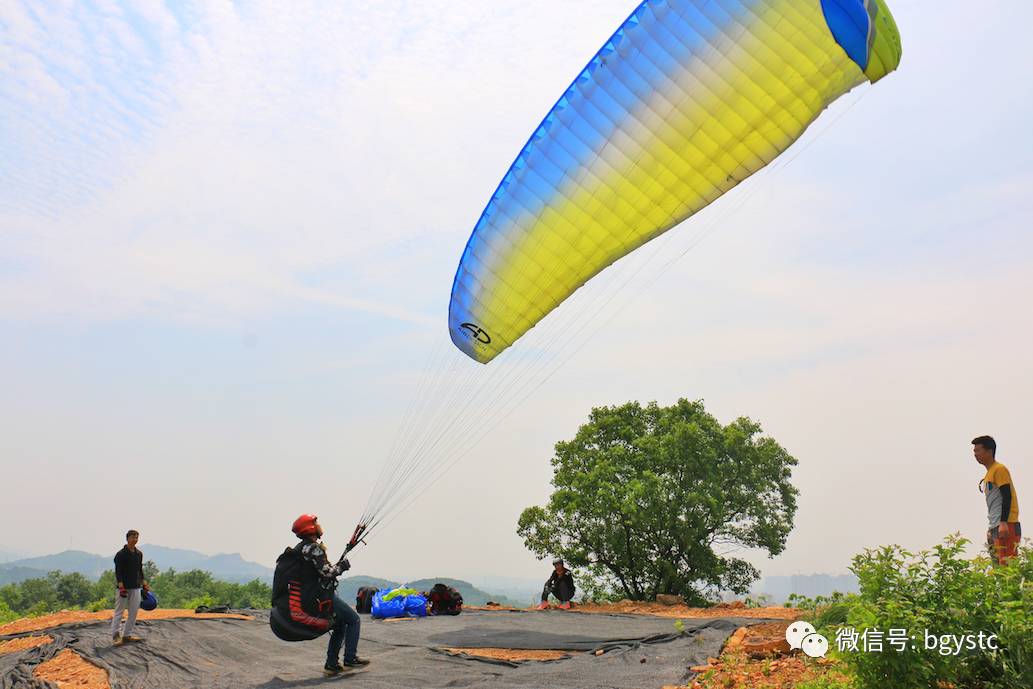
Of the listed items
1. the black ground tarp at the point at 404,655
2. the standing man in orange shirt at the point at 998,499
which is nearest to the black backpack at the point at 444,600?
the black ground tarp at the point at 404,655

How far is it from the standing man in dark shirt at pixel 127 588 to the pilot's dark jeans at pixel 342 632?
8.76 feet

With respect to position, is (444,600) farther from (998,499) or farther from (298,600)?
(998,499)

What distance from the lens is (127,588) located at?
8.51 metres

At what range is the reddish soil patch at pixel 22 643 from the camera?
8.21 meters

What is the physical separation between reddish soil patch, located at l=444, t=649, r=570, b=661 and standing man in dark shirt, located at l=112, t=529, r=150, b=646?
357cm

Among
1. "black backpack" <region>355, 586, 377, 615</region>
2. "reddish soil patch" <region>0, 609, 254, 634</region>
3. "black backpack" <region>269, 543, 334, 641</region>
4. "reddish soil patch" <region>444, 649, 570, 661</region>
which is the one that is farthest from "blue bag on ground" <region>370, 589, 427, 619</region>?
"black backpack" <region>269, 543, 334, 641</region>

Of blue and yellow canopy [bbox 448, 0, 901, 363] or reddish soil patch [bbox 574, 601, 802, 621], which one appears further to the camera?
reddish soil patch [bbox 574, 601, 802, 621]

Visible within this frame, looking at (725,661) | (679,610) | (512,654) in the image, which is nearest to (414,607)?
(679,610)

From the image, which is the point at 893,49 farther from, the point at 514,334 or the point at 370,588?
the point at 370,588

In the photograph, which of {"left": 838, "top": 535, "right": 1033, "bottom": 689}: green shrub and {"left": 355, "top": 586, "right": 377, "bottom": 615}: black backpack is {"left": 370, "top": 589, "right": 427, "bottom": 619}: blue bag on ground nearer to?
{"left": 355, "top": 586, "right": 377, "bottom": 615}: black backpack

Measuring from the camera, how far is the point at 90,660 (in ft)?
24.2

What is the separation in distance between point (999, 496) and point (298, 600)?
19.2 feet

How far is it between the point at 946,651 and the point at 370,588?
10.7 meters

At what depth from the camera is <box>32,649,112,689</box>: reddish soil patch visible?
662 centimetres
